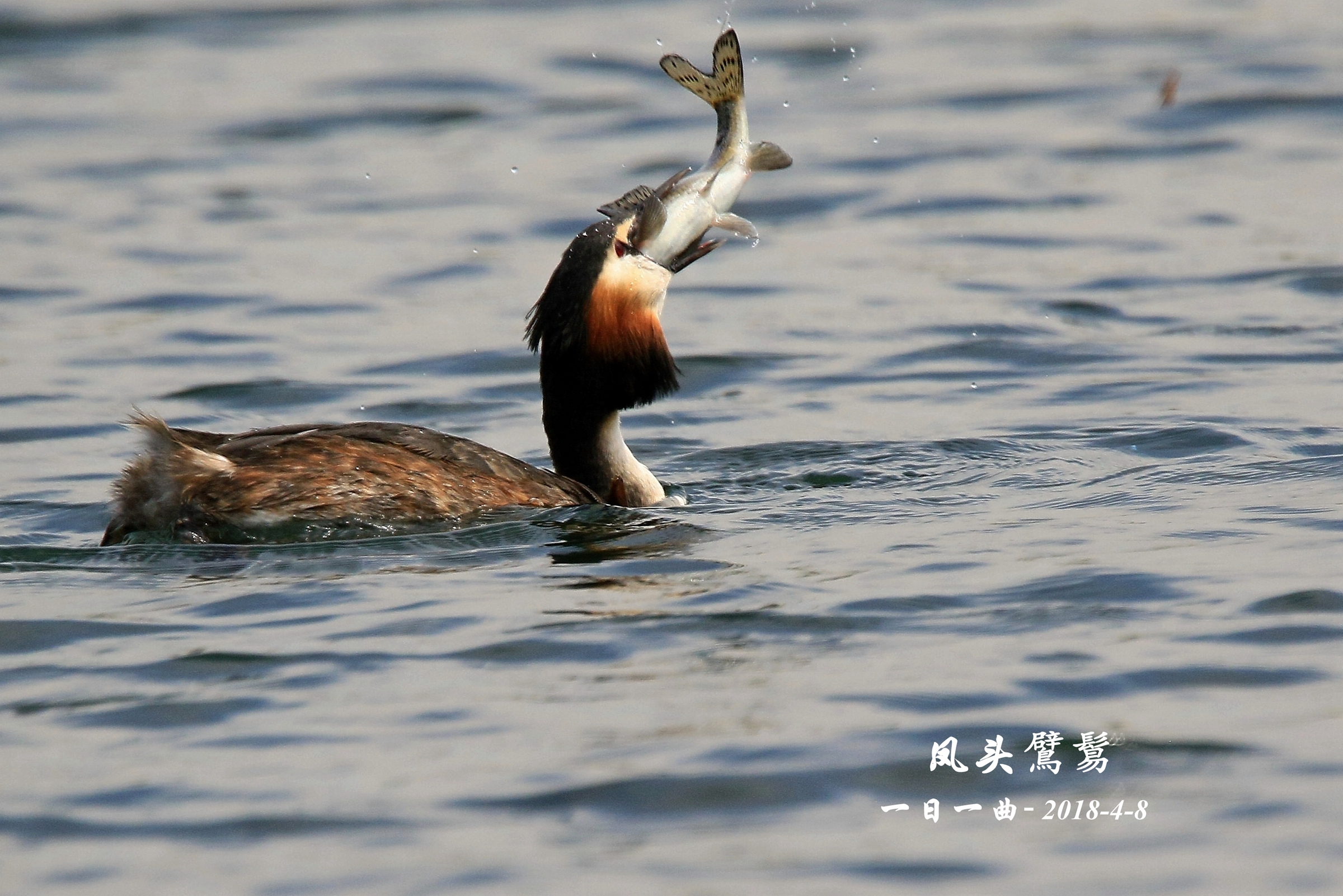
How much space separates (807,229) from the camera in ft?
44.7

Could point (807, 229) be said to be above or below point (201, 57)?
below

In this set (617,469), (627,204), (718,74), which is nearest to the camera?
(718,74)

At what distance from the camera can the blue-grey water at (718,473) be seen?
4797mm

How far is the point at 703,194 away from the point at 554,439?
1103 millimetres

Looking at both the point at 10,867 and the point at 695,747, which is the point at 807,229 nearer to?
the point at 695,747

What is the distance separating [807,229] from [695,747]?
8760mm

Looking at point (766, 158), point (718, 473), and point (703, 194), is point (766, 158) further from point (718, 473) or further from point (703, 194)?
point (718, 473)

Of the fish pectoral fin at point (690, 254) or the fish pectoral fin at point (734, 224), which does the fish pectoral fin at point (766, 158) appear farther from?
the fish pectoral fin at point (690, 254)

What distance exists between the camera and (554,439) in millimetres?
7984

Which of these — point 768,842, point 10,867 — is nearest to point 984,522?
point 768,842

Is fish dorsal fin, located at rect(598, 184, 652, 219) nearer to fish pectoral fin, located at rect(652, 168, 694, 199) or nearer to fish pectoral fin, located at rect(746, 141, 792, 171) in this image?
fish pectoral fin, located at rect(652, 168, 694, 199)

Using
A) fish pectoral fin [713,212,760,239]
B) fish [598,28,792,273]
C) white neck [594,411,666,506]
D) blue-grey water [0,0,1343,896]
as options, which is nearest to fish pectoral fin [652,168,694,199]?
fish [598,28,792,273]

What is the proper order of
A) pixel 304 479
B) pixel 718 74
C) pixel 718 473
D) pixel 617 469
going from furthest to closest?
pixel 718 473, pixel 617 469, pixel 718 74, pixel 304 479

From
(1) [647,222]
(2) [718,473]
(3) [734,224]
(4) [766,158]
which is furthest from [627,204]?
(2) [718,473]
